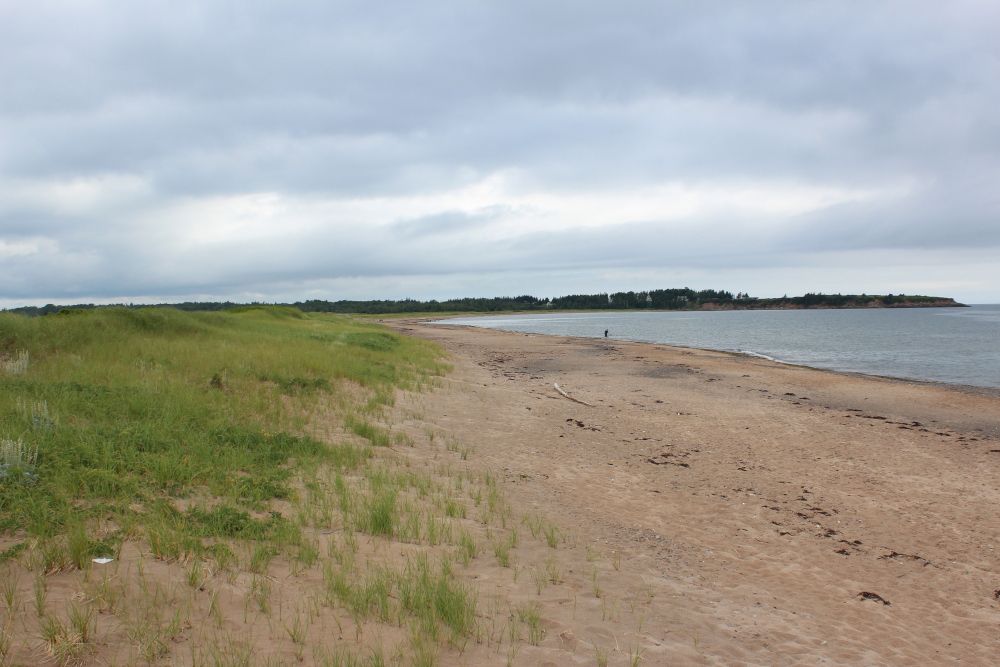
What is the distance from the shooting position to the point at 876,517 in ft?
25.6

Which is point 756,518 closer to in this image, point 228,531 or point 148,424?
point 228,531

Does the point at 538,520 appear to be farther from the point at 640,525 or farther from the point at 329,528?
the point at 329,528

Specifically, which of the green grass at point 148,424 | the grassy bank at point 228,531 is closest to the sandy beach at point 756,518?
the grassy bank at point 228,531

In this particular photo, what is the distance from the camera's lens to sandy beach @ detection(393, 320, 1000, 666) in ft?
15.0

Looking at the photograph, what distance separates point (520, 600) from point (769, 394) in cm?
1714

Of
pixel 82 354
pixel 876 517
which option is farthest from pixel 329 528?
pixel 82 354

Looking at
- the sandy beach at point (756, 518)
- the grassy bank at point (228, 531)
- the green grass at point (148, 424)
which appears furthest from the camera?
the green grass at point (148, 424)

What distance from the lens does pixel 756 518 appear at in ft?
25.0

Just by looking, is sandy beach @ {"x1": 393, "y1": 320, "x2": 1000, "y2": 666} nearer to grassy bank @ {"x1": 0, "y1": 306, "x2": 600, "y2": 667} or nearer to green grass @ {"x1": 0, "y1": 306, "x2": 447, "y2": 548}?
grassy bank @ {"x1": 0, "y1": 306, "x2": 600, "y2": 667}

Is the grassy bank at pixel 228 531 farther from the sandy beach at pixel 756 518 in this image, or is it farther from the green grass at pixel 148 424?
the sandy beach at pixel 756 518

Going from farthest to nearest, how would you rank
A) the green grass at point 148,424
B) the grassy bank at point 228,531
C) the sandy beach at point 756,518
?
1. the green grass at point 148,424
2. the sandy beach at point 756,518
3. the grassy bank at point 228,531

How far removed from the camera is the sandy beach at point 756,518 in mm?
4566

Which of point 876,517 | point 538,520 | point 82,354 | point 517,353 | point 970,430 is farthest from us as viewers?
point 517,353

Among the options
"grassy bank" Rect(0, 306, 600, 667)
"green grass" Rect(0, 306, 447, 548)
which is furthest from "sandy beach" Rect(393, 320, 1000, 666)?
"green grass" Rect(0, 306, 447, 548)
